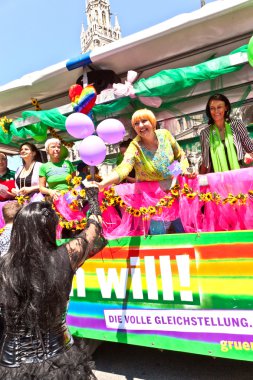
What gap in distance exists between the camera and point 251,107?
4527 mm

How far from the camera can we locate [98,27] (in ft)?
235

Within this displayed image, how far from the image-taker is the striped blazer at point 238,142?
105 inches

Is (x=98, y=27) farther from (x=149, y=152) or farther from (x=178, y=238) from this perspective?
(x=178, y=238)

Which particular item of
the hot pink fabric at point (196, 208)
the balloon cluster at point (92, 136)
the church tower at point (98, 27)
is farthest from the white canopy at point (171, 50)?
the church tower at point (98, 27)

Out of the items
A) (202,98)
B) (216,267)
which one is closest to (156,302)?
(216,267)

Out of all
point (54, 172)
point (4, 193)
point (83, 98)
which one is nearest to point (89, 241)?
point (83, 98)

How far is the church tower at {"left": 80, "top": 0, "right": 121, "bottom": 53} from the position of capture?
70750 mm

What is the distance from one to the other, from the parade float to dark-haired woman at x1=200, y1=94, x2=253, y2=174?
0.93 feet

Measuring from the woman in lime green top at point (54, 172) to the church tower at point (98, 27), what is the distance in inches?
2896

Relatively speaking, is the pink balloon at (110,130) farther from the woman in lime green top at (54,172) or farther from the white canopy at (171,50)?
the woman in lime green top at (54,172)

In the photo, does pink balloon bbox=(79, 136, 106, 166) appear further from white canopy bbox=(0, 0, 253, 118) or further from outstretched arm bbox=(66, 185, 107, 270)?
white canopy bbox=(0, 0, 253, 118)

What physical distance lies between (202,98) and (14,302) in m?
3.44

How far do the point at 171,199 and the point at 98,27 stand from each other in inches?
3100

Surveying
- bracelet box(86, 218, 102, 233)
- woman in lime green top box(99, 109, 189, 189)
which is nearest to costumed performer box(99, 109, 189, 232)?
woman in lime green top box(99, 109, 189, 189)
